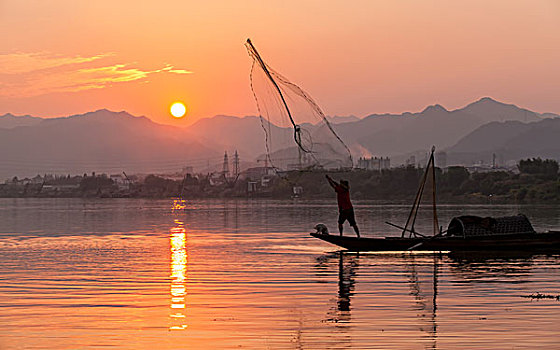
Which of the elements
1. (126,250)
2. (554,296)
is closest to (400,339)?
(554,296)

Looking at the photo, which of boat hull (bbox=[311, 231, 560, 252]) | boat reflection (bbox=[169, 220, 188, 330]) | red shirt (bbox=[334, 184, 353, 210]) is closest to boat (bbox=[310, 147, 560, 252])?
boat hull (bbox=[311, 231, 560, 252])

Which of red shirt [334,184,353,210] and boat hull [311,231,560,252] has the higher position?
red shirt [334,184,353,210]

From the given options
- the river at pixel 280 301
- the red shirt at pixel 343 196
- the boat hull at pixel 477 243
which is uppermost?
the red shirt at pixel 343 196

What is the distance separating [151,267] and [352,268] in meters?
6.98

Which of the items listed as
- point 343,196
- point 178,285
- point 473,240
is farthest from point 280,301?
point 473,240

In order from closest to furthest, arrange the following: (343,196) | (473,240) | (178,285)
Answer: (178,285) → (473,240) → (343,196)

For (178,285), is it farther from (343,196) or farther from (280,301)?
(343,196)

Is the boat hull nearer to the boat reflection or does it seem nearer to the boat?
the boat

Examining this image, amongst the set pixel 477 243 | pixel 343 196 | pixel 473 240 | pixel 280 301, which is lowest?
pixel 280 301

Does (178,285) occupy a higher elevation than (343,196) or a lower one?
lower

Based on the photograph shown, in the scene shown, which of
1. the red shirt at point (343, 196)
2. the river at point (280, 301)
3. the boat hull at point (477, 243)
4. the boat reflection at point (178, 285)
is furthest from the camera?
the red shirt at point (343, 196)

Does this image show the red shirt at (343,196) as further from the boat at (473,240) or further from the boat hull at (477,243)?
the boat hull at (477,243)

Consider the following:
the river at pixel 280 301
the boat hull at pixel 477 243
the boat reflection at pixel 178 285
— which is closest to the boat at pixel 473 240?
the boat hull at pixel 477 243

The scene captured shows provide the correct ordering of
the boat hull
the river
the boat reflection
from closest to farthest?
the river → the boat reflection → the boat hull
